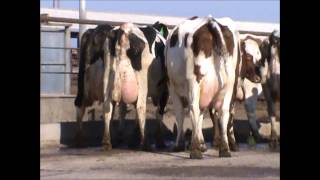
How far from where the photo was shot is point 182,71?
949 centimetres

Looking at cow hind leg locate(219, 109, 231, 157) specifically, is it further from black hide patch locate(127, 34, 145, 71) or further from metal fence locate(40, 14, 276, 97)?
metal fence locate(40, 14, 276, 97)

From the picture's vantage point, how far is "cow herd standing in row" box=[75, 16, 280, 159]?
366 inches

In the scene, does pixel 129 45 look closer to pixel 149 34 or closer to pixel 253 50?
pixel 149 34

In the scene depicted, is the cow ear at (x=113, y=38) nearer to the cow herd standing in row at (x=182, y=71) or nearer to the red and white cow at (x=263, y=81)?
the cow herd standing in row at (x=182, y=71)

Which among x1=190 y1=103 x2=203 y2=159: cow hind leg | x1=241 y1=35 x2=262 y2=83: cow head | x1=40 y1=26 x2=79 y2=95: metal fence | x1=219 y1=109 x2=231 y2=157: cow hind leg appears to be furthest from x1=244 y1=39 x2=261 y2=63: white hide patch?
x1=40 y1=26 x2=79 y2=95: metal fence

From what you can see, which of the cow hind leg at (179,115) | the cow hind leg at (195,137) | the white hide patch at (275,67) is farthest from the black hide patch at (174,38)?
the white hide patch at (275,67)

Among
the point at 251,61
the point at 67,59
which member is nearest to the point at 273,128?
the point at 251,61

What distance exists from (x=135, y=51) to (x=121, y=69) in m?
0.34

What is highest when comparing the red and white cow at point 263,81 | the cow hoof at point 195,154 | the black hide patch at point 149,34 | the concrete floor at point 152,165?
the black hide patch at point 149,34

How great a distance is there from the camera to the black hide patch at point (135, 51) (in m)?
10.3
